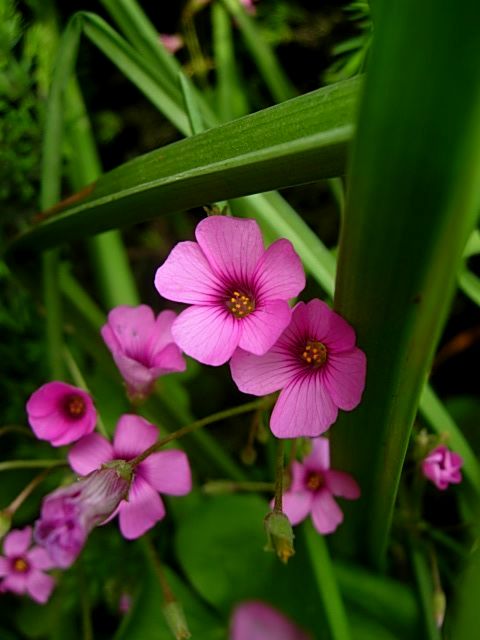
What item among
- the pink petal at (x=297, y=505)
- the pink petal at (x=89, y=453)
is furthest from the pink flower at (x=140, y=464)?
the pink petal at (x=297, y=505)

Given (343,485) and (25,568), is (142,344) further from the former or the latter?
(25,568)

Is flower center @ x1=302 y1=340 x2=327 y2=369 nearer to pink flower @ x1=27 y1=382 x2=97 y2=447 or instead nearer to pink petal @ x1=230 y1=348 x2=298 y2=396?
pink petal @ x1=230 y1=348 x2=298 y2=396

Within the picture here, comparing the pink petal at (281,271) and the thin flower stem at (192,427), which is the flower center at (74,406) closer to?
the thin flower stem at (192,427)

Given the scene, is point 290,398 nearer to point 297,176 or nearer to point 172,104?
point 297,176

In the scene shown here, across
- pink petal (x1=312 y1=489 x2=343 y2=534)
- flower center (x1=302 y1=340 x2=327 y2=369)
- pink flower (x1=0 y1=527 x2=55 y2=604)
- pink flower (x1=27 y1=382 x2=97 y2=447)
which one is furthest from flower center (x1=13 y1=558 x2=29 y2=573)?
flower center (x1=302 y1=340 x2=327 y2=369)

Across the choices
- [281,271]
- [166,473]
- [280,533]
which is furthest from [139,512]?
[281,271]

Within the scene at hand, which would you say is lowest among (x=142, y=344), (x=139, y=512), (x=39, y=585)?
(x=39, y=585)
